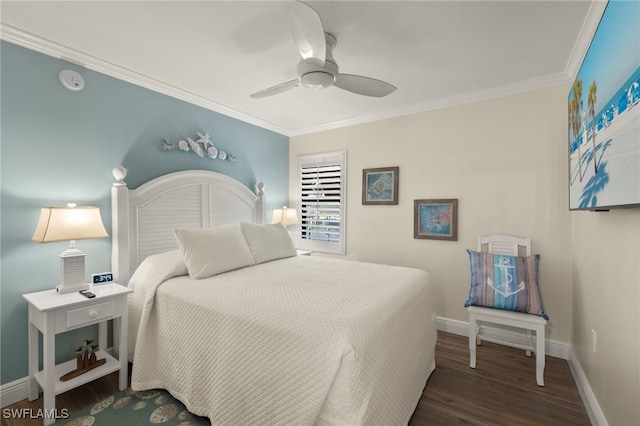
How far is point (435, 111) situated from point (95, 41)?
313 cm

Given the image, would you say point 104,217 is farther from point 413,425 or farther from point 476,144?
point 476,144

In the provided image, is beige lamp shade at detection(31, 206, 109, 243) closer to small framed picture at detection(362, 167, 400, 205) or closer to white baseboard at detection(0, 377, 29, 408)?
white baseboard at detection(0, 377, 29, 408)

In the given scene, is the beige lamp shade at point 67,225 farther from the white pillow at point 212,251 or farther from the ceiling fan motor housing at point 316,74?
the ceiling fan motor housing at point 316,74

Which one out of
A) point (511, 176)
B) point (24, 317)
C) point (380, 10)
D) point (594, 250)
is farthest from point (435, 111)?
point (24, 317)

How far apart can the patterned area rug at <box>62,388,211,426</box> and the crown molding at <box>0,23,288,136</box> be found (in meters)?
2.51

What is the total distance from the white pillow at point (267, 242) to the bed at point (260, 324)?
11 millimetres

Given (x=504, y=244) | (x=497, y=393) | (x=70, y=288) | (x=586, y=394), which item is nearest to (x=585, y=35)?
(x=504, y=244)

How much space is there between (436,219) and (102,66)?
11.3 feet

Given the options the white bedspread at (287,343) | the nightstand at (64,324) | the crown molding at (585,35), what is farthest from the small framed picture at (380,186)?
the nightstand at (64,324)

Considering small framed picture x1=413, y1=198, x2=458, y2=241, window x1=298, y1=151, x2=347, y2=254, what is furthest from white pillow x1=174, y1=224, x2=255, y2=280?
small framed picture x1=413, y1=198, x2=458, y2=241

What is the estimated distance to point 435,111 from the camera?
3180 mm

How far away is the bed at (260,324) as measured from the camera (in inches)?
50.8

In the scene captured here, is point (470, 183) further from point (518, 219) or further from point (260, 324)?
point (260, 324)

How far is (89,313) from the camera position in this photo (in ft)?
6.23
